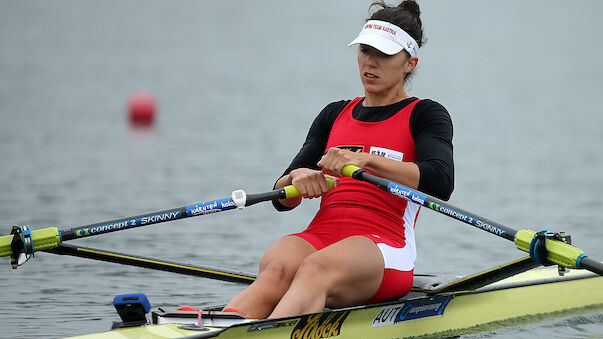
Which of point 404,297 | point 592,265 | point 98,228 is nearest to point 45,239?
point 98,228

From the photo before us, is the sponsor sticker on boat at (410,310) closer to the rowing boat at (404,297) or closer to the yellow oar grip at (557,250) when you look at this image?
the rowing boat at (404,297)

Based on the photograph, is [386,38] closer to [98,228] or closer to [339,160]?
[339,160]

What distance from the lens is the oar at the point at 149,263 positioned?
539 centimetres

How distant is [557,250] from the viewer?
4570 mm

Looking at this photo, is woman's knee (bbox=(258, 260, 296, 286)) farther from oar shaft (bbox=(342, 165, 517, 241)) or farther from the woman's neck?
the woman's neck

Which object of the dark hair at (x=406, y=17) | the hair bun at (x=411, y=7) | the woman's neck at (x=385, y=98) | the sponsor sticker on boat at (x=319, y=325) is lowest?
the sponsor sticker on boat at (x=319, y=325)

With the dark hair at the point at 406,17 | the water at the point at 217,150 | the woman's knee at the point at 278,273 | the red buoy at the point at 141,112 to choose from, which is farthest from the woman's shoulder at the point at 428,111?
the red buoy at the point at 141,112

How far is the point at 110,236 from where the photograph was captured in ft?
31.0

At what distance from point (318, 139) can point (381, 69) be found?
2.02 ft

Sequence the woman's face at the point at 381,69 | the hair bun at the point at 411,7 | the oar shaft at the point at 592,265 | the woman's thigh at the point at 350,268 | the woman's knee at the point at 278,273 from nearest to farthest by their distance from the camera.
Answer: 1. the oar shaft at the point at 592,265
2. the woman's thigh at the point at 350,268
3. the woman's knee at the point at 278,273
4. the woman's face at the point at 381,69
5. the hair bun at the point at 411,7

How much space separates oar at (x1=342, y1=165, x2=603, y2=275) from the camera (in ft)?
14.9

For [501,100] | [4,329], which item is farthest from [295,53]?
[4,329]

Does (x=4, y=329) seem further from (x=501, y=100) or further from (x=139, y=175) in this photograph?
(x=501, y=100)

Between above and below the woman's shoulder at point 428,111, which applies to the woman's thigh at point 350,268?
below
